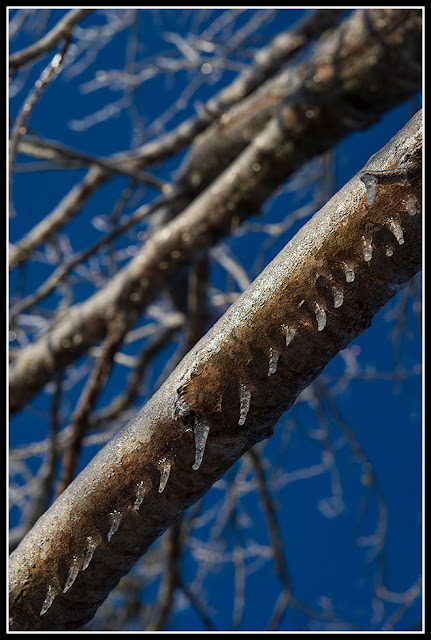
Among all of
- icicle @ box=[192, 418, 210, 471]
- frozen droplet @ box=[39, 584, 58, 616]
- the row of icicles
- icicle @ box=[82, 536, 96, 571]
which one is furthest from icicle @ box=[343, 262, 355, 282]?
frozen droplet @ box=[39, 584, 58, 616]

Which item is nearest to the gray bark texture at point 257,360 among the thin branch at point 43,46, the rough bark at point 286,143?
the thin branch at point 43,46

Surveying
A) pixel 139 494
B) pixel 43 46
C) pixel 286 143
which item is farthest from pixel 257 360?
pixel 286 143

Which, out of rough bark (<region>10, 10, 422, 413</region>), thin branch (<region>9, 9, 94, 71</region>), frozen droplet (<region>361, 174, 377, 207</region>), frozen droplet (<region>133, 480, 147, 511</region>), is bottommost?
frozen droplet (<region>133, 480, 147, 511</region>)

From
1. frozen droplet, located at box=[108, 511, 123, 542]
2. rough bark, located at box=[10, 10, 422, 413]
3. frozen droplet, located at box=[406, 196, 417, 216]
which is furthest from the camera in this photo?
rough bark, located at box=[10, 10, 422, 413]

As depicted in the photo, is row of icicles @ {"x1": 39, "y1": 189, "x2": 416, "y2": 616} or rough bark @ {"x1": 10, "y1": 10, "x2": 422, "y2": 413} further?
rough bark @ {"x1": 10, "y1": 10, "x2": 422, "y2": 413}

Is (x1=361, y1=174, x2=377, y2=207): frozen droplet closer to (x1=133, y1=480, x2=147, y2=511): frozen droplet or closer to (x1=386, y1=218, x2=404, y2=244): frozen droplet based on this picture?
(x1=386, y1=218, x2=404, y2=244): frozen droplet

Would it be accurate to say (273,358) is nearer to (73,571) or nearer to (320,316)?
(320,316)
